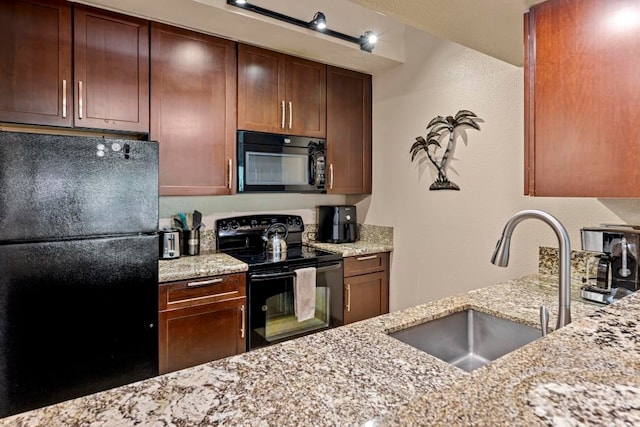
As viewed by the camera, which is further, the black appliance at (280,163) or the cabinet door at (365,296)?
the cabinet door at (365,296)

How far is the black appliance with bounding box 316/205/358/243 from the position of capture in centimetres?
309

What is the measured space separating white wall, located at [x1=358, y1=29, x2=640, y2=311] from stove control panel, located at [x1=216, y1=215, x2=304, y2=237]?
66 cm

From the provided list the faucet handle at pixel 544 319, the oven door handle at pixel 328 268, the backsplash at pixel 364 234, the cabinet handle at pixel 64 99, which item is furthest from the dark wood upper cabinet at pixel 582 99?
the cabinet handle at pixel 64 99

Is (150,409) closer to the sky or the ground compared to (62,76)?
closer to the ground

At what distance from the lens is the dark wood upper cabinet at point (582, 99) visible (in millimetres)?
1024

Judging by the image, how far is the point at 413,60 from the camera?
2.79 metres

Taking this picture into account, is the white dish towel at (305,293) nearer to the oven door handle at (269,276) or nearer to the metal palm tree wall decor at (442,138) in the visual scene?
the oven door handle at (269,276)

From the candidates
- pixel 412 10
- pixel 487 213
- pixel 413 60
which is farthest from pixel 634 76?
pixel 413 60

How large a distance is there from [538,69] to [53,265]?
6.87ft

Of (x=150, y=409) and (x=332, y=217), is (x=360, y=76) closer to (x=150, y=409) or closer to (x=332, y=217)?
(x=332, y=217)

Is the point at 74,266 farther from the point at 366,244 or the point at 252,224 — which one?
the point at 366,244

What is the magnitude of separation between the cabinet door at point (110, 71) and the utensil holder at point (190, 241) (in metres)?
0.74

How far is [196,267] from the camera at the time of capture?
2150mm

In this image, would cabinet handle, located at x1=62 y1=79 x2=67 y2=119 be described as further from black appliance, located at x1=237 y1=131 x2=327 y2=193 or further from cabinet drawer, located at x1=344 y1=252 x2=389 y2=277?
cabinet drawer, located at x1=344 y1=252 x2=389 y2=277
